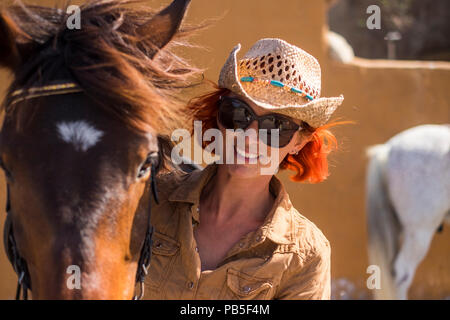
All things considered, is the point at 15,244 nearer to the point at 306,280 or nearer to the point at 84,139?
the point at 84,139

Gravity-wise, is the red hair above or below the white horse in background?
above

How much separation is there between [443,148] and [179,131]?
12.7 feet

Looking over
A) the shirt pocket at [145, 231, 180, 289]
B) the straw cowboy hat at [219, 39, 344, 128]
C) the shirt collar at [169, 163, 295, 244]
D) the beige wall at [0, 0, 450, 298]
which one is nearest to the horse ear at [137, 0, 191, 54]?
the straw cowboy hat at [219, 39, 344, 128]

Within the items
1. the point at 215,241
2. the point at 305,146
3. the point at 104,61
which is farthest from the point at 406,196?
the point at 104,61

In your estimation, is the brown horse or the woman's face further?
the woman's face

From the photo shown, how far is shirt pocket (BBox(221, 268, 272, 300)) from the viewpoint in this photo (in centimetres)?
169

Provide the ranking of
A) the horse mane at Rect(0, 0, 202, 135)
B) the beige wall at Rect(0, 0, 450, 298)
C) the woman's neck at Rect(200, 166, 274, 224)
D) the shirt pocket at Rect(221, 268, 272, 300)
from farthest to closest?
the beige wall at Rect(0, 0, 450, 298), the woman's neck at Rect(200, 166, 274, 224), the shirt pocket at Rect(221, 268, 272, 300), the horse mane at Rect(0, 0, 202, 135)

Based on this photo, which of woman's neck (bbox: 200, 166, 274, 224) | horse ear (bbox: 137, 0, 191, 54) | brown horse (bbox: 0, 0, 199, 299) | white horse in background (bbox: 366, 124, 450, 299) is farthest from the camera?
white horse in background (bbox: 366, 124, 450, 299)

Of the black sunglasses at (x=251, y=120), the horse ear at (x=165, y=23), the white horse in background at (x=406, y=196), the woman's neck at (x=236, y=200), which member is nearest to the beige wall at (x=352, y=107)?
the white horse in background at (x=406, y=196)

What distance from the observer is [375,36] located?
11.3 metres

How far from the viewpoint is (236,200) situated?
1.85 meters

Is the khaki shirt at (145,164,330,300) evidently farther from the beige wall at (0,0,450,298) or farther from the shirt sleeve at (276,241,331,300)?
the beige wall at (0,0,450,298)

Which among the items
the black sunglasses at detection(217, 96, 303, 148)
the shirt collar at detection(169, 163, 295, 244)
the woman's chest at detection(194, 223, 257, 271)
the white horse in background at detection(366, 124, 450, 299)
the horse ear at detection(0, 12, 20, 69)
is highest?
the horse ear at detection(0, 12, 20, 69)

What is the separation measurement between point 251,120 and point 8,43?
0.68 m
